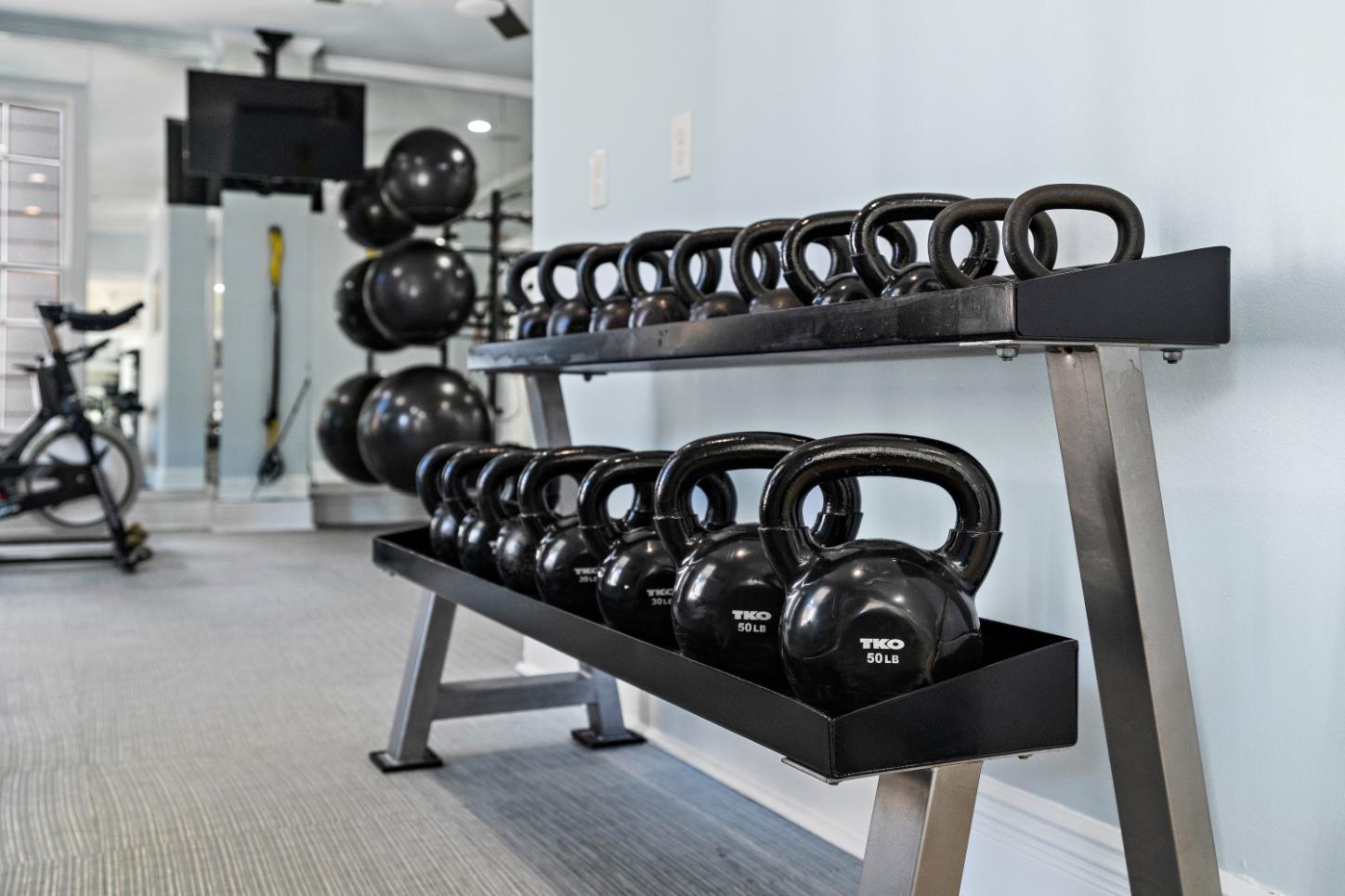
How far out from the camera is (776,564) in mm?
1265

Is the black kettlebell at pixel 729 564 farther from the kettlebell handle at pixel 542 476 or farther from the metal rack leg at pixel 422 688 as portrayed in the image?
the metal rack leg at pixel 422 688

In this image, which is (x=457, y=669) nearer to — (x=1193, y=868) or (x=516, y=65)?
(x=1193, y=868)

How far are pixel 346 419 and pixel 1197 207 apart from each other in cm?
450

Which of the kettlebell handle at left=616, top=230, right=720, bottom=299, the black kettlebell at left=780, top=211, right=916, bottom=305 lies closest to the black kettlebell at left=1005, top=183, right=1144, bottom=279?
the black kettlebell at left=780, top=211, right=916, bottom=305

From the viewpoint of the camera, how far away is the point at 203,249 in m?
7.73

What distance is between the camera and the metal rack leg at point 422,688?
240cm

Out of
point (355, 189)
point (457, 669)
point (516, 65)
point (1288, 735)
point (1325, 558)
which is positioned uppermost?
point (516, 65)

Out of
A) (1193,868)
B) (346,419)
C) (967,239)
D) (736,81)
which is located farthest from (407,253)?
(1193,868)

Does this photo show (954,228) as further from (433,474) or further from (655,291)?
(433,474)

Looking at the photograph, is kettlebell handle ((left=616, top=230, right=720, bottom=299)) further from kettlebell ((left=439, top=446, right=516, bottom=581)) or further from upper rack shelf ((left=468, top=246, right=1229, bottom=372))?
upper rack shelf ((left=468, top=246, right=1229, bottom=372))

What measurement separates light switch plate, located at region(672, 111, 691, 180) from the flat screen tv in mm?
4279

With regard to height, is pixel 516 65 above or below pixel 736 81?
above

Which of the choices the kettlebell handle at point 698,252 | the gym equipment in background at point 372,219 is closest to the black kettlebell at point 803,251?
the kettlebell handle at point 698,252

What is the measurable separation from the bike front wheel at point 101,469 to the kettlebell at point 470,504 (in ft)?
13.6
